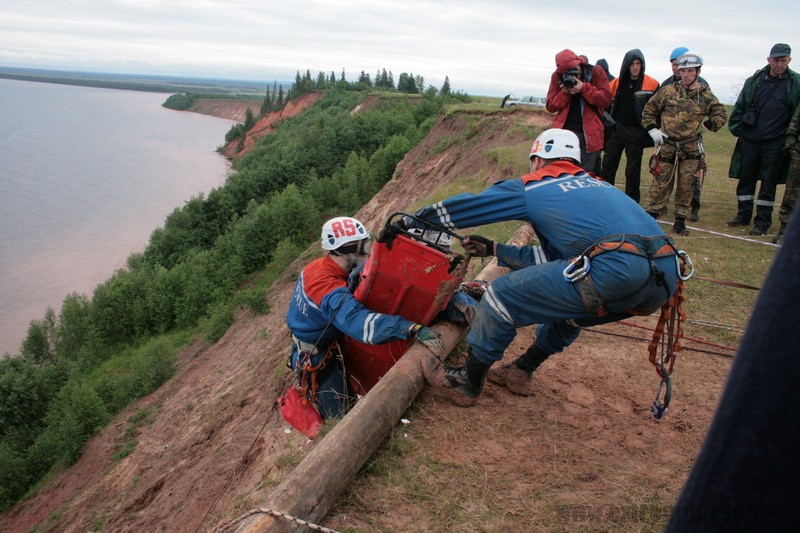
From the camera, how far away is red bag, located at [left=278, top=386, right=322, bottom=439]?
5749 mm

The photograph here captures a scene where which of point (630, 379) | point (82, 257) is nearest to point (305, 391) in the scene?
point (630, 379)

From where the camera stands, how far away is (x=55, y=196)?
65.9 metres

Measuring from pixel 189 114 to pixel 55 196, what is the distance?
4842 inches

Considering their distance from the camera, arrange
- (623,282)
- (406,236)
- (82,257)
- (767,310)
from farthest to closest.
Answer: (82,257)
(406,236)
(623,282)
(767,310)

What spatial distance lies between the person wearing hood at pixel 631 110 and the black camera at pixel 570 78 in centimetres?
211

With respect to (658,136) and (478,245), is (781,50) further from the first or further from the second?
(478,245)

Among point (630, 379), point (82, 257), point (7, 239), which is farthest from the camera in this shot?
point (7, 239)

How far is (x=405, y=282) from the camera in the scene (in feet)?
17.2

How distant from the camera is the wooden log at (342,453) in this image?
130 inches

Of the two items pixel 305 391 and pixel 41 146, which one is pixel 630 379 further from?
pixel 41 146

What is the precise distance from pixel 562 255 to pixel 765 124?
21.1 ft

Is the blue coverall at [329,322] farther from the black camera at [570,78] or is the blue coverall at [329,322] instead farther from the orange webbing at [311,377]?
the black camera at [570,78]

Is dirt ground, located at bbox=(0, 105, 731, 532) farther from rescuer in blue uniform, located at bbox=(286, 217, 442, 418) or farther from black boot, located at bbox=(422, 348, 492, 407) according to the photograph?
rescuer in blue uniform, located at bbox=(286, 217, 442, 418)

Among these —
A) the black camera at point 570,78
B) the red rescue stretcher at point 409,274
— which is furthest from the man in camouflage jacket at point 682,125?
the red rescue stretcher at point 409,274
